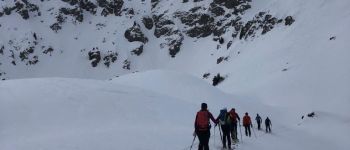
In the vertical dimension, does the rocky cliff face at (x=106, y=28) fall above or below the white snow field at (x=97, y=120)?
above

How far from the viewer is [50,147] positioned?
64.7ft

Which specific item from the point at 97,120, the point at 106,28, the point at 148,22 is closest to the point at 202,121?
the point at 97,120

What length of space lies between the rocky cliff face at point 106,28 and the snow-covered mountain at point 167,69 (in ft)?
1.09

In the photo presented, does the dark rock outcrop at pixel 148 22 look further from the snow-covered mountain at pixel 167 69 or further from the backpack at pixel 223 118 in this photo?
the backpack at pixel 223 118

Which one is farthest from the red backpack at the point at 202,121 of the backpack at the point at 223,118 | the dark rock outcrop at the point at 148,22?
the dark rock outcrop at the point at 148,22

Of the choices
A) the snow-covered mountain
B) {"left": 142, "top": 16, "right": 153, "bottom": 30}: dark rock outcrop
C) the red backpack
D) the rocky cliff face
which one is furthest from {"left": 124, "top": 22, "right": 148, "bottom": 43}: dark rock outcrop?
the red backpack

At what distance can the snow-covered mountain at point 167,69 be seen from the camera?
28.1m

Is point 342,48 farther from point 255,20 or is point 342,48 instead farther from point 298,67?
point 255,20

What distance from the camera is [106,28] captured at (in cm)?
13750

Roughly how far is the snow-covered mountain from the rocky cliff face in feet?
1.09

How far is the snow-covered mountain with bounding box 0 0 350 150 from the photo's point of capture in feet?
92.2

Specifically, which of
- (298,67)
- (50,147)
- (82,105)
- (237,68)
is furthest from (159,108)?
(237,68)

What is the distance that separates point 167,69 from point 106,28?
60.2 metres

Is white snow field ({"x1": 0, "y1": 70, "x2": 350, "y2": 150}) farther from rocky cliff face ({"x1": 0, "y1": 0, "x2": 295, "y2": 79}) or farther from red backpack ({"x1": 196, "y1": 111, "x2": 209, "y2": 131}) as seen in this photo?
rocky cliff face ({"x1": 0, "y1": 0, "x2": 295, "y2": 79})
